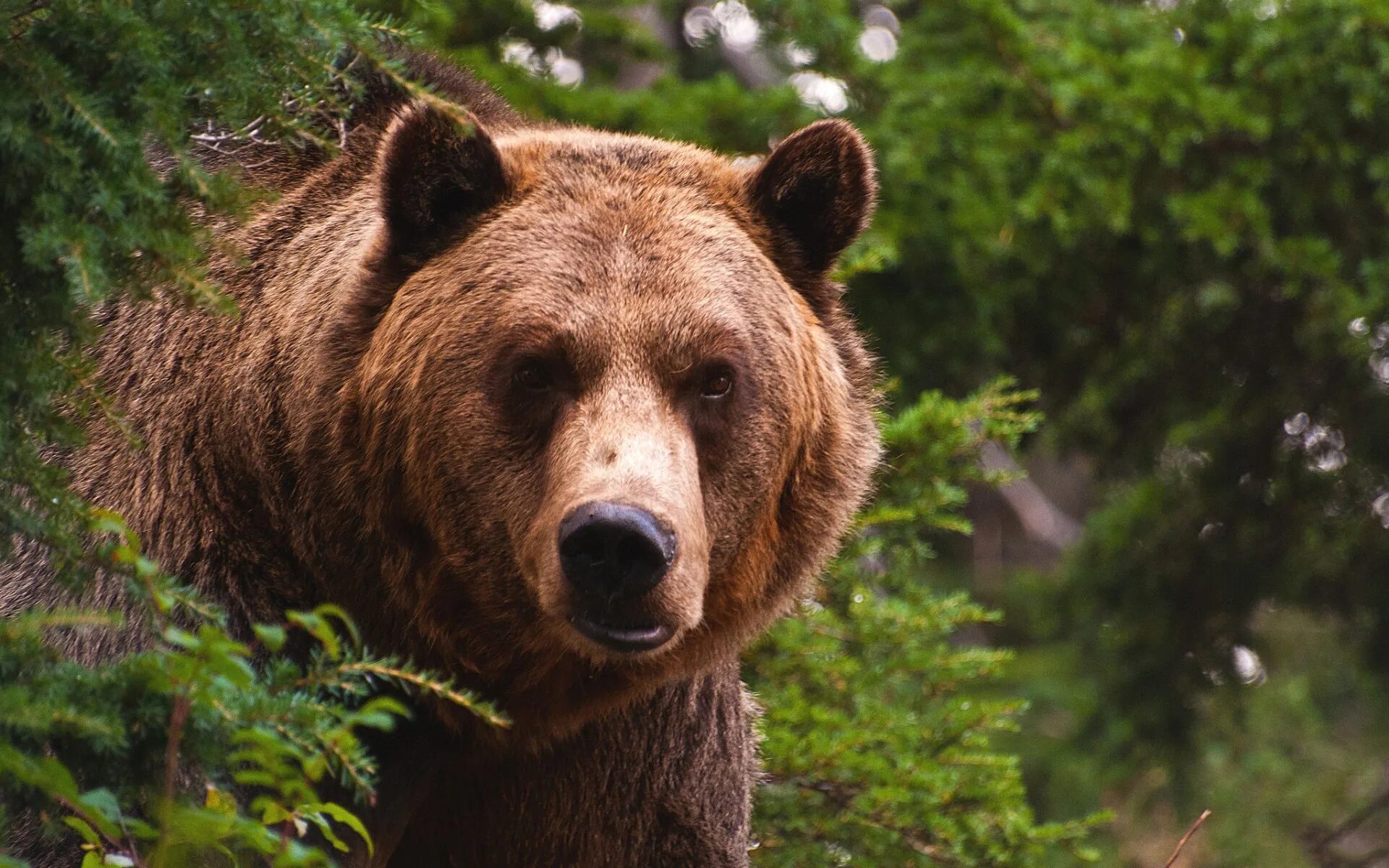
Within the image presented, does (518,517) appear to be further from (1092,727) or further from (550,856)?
(1092,727)

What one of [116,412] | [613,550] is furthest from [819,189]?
[116,412]

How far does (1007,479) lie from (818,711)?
120 cm

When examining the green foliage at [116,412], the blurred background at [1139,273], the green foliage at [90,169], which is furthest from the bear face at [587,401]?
the blurred background at [1139,273]

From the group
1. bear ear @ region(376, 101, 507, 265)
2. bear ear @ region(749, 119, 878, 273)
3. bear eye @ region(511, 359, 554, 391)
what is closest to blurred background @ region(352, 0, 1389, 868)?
bear ear @ region(749, 119, 878, 273)

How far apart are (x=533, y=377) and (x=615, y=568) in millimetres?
587

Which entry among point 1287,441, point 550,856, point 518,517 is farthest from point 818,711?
point 1287,441

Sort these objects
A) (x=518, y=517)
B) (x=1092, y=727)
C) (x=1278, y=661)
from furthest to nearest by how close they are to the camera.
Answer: (x=1278, y=661), (x=1092, y=727), (x=518, y=517)

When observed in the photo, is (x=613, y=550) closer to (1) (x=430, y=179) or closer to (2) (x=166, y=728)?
(2) (x=166, y=728)

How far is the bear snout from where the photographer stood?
3.60 meters

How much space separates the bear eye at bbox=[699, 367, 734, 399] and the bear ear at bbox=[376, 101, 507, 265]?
0.76m

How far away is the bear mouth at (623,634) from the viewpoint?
12.6ft

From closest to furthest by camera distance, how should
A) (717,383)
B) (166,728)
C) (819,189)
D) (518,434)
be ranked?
(166,728)
(518,434)
(717,383)
(819,189)

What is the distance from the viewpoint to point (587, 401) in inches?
155

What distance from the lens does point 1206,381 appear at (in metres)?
10.0
